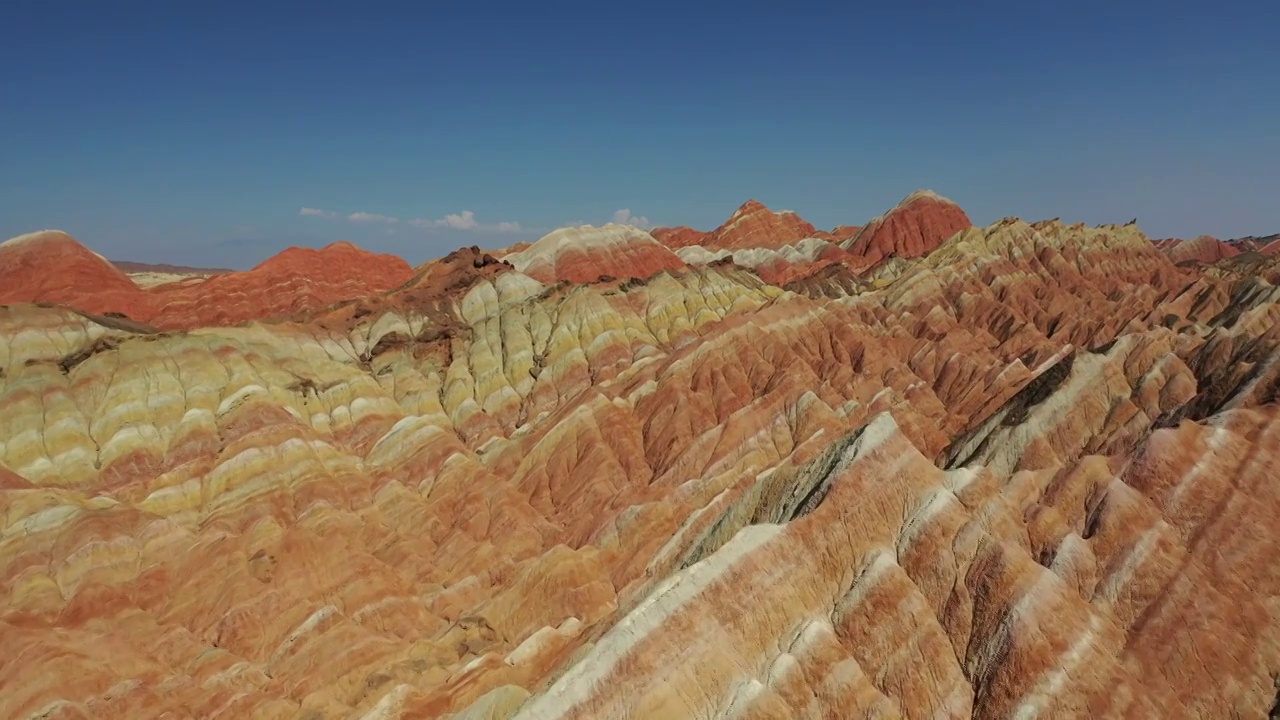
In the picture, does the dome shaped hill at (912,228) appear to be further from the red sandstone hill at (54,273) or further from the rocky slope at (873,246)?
the red sandstone hill at (54,273)

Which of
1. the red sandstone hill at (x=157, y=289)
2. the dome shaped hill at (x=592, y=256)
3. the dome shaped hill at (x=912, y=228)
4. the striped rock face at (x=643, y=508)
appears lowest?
the striped rock face at (x=643, y=508)

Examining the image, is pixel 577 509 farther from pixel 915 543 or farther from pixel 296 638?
pixel 915 543

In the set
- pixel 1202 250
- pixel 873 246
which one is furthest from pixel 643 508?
pixel 1202 250

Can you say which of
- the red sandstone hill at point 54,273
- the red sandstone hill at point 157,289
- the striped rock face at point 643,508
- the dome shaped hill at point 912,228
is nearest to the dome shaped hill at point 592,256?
the red sandstone hill at point 157,289

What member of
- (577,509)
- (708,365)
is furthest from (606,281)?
(577,509)

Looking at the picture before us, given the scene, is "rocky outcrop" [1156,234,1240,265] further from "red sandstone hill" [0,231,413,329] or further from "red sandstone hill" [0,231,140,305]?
"red sandstone hill" [0,231,140,305]

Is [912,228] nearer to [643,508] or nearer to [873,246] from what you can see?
[873,246]
